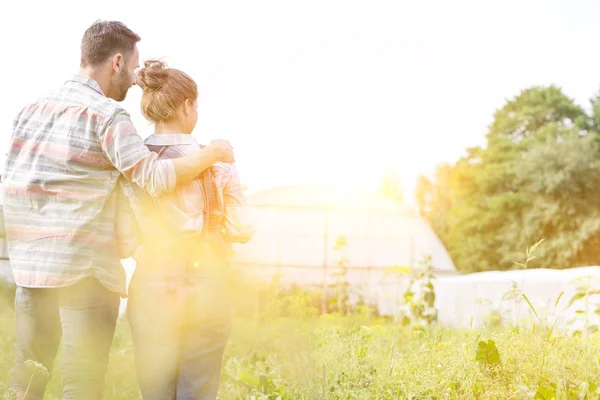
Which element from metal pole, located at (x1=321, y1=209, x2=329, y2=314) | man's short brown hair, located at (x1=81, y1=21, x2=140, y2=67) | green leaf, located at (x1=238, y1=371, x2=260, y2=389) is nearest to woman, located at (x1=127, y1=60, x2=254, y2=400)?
man's short brown hair, located at (x1=81, y1=21, x2=140, y2=67)

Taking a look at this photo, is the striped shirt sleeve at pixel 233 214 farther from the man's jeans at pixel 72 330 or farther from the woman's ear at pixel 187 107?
the man's jeans at pixel 72 330

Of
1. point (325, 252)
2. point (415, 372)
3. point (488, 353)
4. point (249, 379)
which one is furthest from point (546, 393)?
point (325, 252)

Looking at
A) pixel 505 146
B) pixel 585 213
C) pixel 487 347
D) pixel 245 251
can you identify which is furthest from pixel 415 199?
pixel 487 347

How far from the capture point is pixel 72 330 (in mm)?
2014

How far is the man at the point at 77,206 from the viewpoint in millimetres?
2035

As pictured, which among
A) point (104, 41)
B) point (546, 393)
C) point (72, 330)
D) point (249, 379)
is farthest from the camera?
point (249, 379)

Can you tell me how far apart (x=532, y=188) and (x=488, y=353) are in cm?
2077

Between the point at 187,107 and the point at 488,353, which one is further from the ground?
the point at 187,107

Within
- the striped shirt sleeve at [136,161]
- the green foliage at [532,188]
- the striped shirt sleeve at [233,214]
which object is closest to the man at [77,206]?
the striped shirt sleeve at [136,161]

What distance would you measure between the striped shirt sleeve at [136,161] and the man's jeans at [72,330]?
1.10ft

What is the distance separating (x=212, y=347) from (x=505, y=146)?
24.0m

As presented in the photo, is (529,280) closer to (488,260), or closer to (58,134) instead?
(58,134)

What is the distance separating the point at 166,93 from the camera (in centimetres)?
218

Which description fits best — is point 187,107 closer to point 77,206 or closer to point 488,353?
point 77,206
